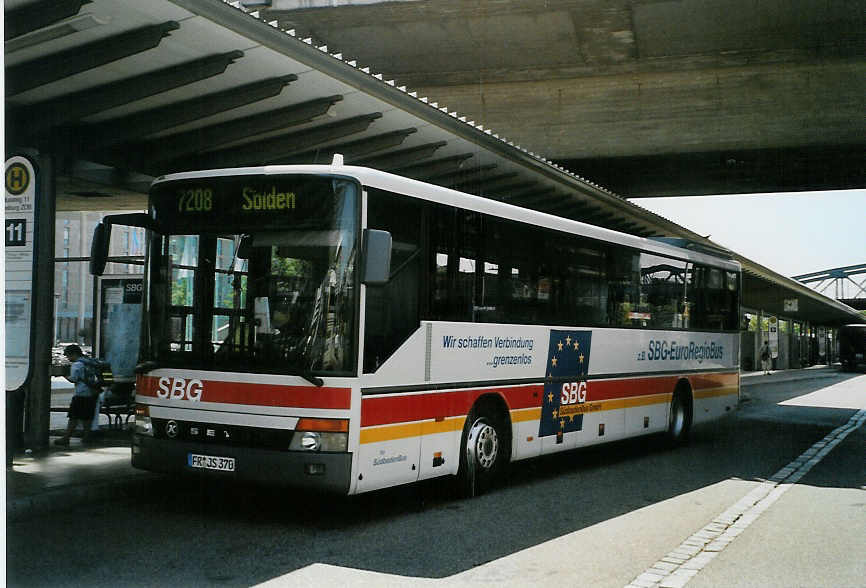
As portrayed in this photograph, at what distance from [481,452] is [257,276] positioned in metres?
3.33

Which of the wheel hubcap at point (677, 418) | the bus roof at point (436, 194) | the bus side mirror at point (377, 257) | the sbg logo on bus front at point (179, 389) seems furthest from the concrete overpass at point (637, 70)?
the sbg logo on bus front at point (179, 389)

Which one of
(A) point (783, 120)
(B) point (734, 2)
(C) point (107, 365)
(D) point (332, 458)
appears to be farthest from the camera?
(A) point (783, 120)

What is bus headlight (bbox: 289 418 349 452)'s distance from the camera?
8.01 m

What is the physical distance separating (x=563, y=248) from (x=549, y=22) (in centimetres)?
971

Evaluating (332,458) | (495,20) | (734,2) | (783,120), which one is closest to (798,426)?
(783,120)

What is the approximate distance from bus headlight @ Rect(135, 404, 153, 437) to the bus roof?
6.98 feet

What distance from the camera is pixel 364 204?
8312 millimetres

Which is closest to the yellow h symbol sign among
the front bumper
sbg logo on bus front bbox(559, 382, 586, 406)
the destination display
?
the destination display

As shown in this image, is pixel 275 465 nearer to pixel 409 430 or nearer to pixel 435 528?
pixel 409 430

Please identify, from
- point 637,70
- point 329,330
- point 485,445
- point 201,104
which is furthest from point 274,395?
point 637,70

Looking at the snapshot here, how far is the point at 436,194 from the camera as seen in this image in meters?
9.54

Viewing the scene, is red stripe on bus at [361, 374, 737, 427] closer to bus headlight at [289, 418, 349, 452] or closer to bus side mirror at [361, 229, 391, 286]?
bus headlight at [289, 418, 349, 452]

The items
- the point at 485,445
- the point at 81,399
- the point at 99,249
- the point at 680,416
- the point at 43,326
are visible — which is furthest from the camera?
the point at 680,416

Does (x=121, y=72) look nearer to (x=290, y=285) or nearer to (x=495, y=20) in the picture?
(x=290, y=285)
